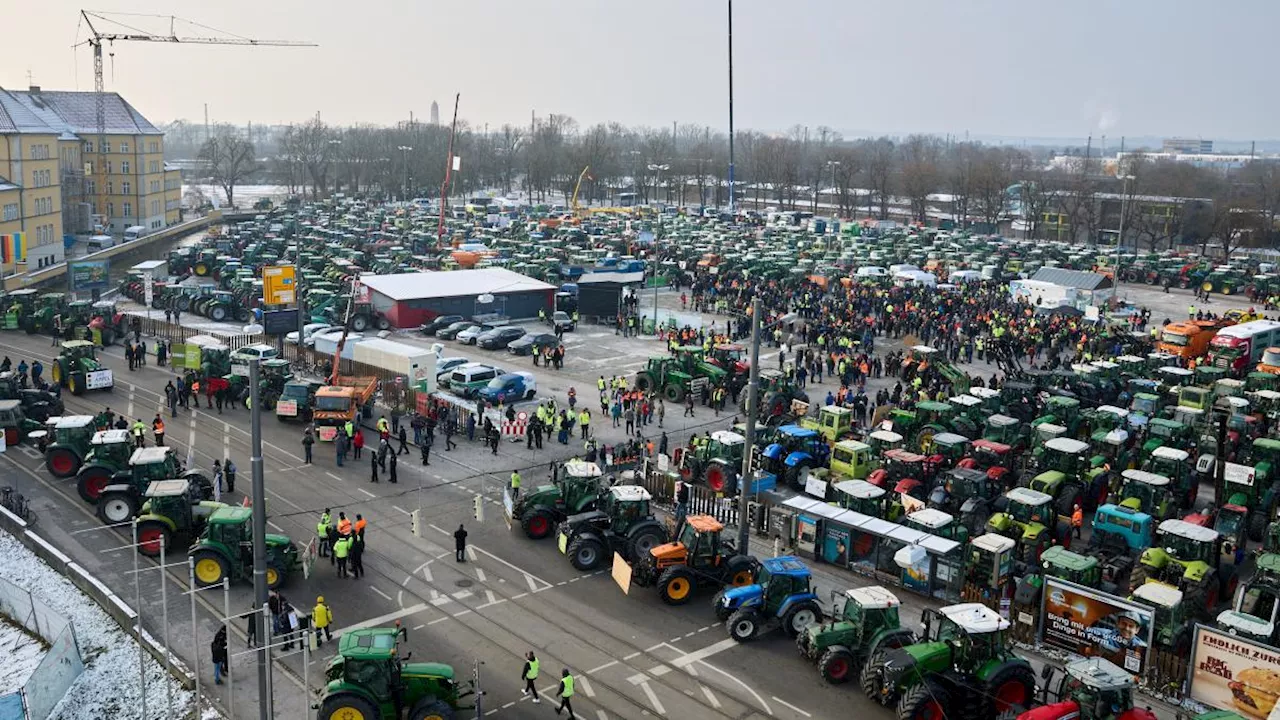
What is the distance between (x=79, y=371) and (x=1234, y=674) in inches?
1381

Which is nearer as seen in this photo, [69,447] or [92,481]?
[92,481]

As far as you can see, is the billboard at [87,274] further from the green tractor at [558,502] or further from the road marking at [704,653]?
the road marking at [704,653]

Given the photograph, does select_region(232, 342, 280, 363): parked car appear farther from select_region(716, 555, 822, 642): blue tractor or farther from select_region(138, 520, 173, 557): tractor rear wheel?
select_region(716, 555, 822, 642): blue tractor

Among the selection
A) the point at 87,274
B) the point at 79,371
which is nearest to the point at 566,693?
the point at 79,371

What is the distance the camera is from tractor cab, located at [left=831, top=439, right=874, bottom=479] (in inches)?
1074

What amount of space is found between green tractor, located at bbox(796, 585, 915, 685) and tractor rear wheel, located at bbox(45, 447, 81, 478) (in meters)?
19.6

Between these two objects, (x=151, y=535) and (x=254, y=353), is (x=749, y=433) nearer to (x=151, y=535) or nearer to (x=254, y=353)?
(x=151, y=535)

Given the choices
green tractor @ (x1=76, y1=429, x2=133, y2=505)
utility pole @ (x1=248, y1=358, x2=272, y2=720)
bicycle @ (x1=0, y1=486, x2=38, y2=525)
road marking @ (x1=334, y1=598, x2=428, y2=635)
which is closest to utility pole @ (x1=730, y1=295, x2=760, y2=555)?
road marking @ (x1=334, y1=598, x2=428, y2=635)

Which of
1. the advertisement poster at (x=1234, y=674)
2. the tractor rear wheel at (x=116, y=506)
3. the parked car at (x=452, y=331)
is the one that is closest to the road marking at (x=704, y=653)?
the advertisement poster at (x=1234, y=674)

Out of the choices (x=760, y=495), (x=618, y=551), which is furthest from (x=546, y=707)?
(x=760, y=495)

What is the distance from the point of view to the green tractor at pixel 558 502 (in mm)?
23453

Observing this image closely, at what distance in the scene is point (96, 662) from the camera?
17.7 m

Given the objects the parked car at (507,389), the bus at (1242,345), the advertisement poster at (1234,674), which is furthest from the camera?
the bus at (1242,345)

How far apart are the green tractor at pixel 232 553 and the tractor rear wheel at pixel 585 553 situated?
5765 mm
